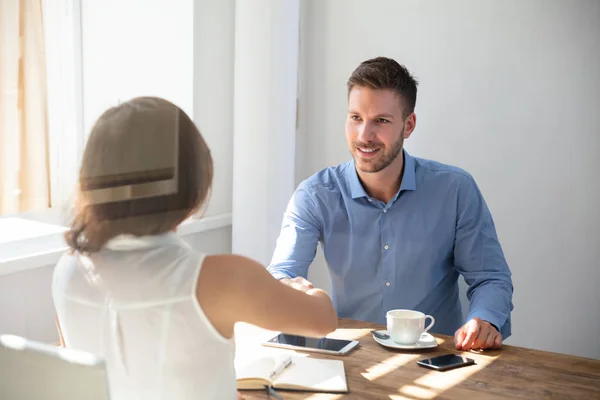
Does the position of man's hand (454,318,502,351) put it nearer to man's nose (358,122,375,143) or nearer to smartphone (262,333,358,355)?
smartphone (262,333,358,355)

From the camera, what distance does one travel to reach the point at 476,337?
1658mm

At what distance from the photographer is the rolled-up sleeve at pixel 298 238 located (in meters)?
2.04

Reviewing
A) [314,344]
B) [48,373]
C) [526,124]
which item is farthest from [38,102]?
[526,124]

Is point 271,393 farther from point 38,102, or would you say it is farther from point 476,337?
point 38,102

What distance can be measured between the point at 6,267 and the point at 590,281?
2.12m

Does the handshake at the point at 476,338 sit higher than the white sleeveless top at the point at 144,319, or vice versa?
the white sleeveless top at the point at 144,319

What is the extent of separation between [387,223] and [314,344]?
621 millimetres

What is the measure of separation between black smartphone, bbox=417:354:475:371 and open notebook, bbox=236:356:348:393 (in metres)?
0.18

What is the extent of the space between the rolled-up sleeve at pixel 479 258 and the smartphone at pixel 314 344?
0.41m

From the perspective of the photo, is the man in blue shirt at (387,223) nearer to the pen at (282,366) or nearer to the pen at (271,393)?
the pen at (282,366)

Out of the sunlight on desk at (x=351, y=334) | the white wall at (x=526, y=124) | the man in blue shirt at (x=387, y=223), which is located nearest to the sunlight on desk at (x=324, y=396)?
the sunlight on desk at (x=351, y=334)

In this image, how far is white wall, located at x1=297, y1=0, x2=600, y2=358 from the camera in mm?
2820

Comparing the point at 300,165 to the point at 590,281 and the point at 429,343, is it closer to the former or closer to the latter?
the point at 590,281

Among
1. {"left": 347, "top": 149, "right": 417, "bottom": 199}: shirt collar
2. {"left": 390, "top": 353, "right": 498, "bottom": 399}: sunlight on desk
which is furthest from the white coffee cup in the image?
{"left": 347, "top": 149, "right": 417, "bottom": 199}: shirt collar
